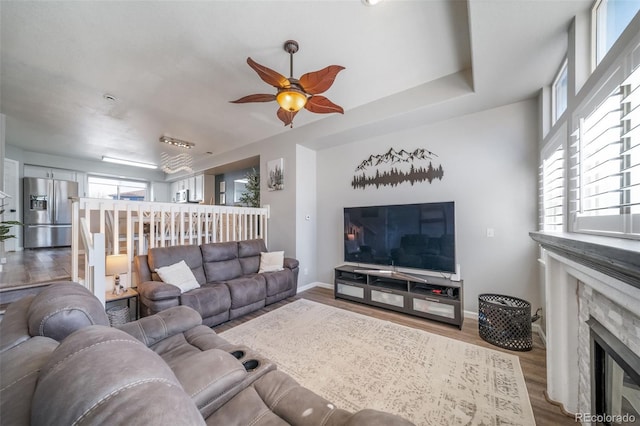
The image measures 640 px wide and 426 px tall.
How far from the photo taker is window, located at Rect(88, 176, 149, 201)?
280 inches

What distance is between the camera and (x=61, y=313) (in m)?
0.96

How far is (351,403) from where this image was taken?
1634 millimetres

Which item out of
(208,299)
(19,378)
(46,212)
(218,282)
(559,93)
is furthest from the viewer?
(46,212)

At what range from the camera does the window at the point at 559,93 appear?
6.94 ft

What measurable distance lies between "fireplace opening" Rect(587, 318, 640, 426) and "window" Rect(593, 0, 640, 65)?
1604 mm

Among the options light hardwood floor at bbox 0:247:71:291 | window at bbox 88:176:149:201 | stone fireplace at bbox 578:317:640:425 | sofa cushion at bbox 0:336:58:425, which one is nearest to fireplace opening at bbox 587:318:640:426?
stone fireplace at bbox 578:317:640:425

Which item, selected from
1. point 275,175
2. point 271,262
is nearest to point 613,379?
point 271,262

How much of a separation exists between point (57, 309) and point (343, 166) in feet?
12.7

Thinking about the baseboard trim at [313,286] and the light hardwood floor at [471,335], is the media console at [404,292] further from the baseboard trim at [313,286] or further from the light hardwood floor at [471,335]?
the baseboard trim at [313,286]

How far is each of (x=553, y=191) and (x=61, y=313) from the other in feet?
12.1

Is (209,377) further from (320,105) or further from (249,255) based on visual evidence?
(249,255)

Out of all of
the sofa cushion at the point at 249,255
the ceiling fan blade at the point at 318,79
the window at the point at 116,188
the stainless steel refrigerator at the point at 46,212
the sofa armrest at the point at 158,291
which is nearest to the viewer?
the ceiling fan blade at the point at 318,79

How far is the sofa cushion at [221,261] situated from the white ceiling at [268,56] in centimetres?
213

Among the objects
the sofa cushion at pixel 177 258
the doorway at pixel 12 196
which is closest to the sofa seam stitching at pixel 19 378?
the sofa cushion at pixel 177 258
